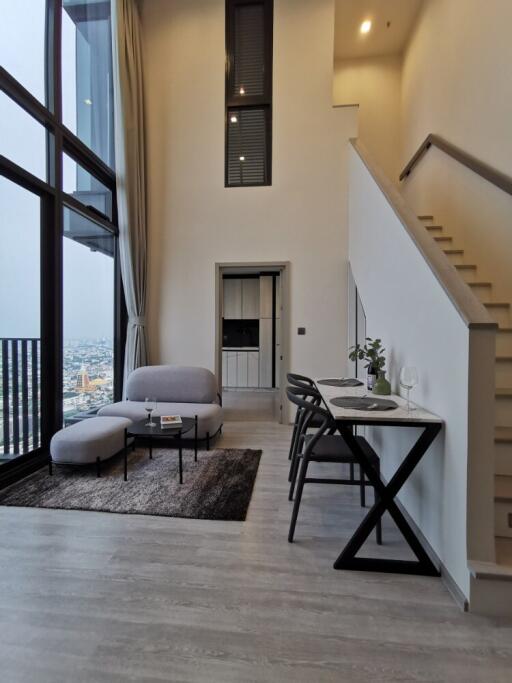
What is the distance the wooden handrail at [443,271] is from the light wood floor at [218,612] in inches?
52.6

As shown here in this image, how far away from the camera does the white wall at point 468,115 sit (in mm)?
2873

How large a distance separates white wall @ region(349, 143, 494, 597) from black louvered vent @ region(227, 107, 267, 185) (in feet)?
7.97

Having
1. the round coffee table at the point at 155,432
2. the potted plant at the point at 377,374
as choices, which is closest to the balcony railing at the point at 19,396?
the round coffee table at the point at 155,432

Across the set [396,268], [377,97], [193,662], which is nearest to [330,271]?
[396,268]

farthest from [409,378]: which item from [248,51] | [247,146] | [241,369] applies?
[241,369]

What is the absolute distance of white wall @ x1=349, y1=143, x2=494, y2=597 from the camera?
149 centimetres

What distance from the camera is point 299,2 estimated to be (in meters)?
4.63

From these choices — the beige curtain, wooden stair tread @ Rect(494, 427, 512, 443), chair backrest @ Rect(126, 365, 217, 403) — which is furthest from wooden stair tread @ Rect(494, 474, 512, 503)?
the beige curtain

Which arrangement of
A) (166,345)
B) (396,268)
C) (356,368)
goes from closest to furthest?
(396,268) → (356,368) → (166,345)

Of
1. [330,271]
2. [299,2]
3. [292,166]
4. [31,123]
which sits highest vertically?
[299,2]

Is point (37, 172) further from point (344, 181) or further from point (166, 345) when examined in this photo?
point (344, 181)

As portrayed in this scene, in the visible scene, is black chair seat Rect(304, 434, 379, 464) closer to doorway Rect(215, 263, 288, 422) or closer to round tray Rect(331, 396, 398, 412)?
round tray Rect(331, 396, 398, 412)

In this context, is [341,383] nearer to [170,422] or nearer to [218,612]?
[170,422]

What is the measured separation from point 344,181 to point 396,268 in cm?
273
